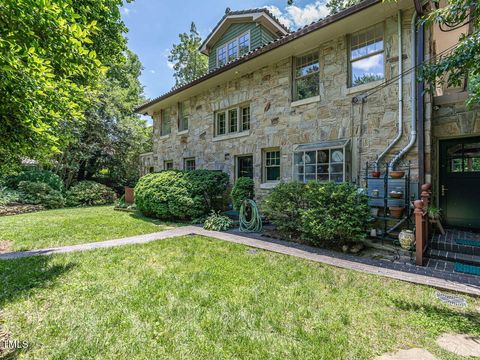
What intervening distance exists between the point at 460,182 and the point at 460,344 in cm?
498

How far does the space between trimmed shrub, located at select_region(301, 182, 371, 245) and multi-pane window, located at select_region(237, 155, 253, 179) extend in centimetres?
371

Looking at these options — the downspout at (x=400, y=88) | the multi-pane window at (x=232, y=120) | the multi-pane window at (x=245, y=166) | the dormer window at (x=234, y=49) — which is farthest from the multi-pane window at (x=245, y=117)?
the downspout at (x=400, y=88)

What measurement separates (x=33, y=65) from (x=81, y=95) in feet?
3.39

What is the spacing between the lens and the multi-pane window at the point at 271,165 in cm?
837


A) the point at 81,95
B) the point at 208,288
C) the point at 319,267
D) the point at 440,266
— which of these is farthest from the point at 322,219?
the point at 81,95

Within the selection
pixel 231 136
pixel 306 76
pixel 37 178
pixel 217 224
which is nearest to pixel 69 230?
pixel 217 224

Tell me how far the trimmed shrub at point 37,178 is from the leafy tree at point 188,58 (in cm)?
1621

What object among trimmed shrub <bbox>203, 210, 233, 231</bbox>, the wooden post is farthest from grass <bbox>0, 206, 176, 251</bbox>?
the wooden post

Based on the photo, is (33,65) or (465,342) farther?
(33,65)

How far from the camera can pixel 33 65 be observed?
8.49 feet

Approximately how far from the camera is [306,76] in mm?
7527

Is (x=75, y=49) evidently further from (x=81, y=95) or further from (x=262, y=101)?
(x=262, y=101)

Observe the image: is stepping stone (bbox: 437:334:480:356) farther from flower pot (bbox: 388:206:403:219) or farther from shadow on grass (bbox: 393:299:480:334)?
flower pot (bbox: 388:206:403:219)

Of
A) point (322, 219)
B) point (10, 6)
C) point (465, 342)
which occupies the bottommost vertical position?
point (465, 342)
